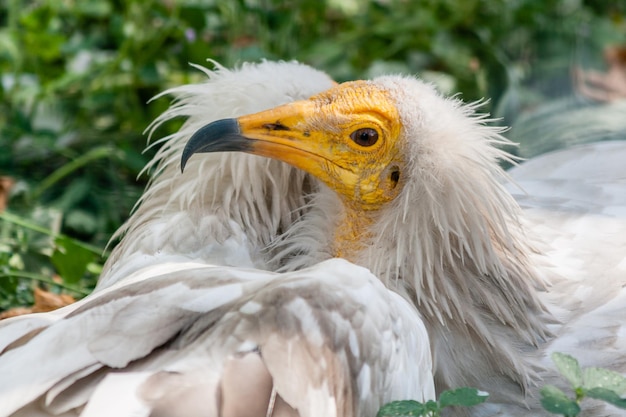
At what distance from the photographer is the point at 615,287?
2.44 metres

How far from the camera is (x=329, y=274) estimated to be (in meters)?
1.86

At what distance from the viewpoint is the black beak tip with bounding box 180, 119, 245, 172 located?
2250mm

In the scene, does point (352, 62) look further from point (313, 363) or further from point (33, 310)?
point (313, 363)

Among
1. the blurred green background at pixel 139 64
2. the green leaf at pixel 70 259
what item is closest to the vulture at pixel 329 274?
the green leaf at pixel 70 259

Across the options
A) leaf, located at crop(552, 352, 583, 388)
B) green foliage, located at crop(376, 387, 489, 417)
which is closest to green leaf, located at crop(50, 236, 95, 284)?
green foliage, located at crop(376, 387, 489, 417)

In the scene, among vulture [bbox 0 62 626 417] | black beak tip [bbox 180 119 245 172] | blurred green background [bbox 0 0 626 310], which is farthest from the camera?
blurred green background [bbox 0 0 626 310]

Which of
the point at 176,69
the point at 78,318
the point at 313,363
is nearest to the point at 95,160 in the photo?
the point at 176,69

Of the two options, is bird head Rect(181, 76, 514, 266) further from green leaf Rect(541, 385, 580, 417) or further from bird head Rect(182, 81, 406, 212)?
green leaf Rect(541, 385, 580, 417)

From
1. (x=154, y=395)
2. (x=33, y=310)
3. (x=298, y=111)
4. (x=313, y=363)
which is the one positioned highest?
(x=298, y=111)

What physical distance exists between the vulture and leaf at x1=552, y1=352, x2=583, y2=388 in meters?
0.26

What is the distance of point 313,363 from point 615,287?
1.01 meters

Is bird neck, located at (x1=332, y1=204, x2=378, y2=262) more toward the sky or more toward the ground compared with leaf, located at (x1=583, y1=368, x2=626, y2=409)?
more toward the sky

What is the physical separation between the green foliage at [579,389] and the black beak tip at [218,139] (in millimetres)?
859

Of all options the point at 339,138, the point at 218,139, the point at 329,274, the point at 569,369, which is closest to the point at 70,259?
the point at 218,139
